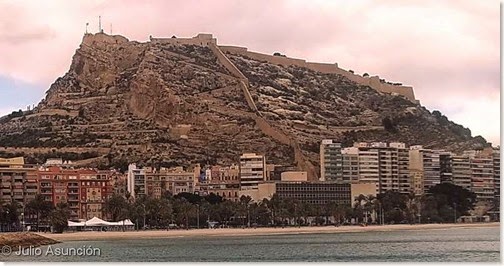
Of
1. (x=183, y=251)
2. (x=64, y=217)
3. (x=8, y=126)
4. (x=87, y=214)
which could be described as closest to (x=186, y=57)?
(x=8, y=126)

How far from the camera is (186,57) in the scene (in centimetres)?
4819

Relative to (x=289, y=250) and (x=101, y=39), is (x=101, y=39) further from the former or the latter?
(x=289, y=250)

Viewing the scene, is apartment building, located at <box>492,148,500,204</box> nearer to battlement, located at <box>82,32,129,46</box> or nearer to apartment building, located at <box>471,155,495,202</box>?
apartment building, located at <box>471,155,495,202</box>

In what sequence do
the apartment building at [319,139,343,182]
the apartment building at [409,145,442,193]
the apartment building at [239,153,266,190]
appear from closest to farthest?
the apartment building at [239,153,266,190] < the apartment building at [319,139,343,182] < the apartment building at [409,145,442,193]

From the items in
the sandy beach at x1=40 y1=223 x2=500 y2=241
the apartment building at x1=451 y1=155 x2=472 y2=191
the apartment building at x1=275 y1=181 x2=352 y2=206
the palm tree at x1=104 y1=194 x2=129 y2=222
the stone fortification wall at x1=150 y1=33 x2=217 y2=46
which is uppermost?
the stone fortification wall at x1=150 y1=33 x2=217 y2=46

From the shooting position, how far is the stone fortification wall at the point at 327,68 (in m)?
44.3

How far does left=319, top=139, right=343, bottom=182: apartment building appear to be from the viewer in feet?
133

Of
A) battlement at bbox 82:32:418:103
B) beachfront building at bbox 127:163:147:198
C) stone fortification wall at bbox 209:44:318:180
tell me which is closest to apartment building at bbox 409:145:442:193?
battlement at bbox 82:32:418:103

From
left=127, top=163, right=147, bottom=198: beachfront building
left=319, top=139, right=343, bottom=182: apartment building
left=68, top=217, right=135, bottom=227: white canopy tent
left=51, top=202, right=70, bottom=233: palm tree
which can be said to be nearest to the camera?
left=51, top=202, right=70, bottom=233: palm tree

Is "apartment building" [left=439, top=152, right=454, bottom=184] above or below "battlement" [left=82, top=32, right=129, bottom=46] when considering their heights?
below

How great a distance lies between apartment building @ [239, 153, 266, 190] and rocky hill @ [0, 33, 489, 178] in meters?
1.75

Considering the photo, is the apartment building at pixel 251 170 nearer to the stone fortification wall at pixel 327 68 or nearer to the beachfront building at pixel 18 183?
the stone fortification wall at pixel 327 68

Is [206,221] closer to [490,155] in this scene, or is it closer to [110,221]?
[110,221]

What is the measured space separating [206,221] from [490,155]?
9.68 metres
